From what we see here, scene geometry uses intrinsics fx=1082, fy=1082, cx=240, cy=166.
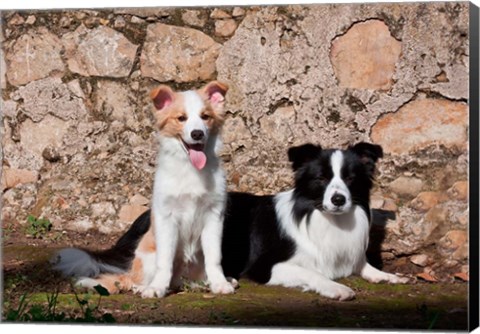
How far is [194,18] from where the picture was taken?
7.30 m

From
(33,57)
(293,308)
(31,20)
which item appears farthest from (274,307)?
(31,20)

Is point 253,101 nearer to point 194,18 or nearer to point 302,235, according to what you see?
point 194,18

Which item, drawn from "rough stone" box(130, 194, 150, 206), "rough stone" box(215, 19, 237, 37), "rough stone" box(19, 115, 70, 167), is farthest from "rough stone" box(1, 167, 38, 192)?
"rough stone" box(215, 19, 237, 37)

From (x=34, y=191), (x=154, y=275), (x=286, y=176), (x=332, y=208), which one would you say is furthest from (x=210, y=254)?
(x=34, y=191)

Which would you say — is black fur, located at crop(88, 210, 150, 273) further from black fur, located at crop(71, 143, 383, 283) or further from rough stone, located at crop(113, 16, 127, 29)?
rough stone, located at crop(113, 16, 127, 29)

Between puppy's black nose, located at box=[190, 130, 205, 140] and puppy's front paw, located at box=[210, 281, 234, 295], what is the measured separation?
0.87m

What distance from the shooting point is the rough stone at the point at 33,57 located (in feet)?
24.7

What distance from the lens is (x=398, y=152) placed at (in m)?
7.00

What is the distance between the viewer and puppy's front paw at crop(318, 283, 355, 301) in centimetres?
631

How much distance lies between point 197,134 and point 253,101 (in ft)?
4.41

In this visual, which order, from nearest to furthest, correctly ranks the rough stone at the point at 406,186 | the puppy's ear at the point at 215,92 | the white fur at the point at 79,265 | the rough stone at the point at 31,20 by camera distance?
→ the puppy's ear at the point at 215,92 < the white fur at the point at 79,265 < the rough stone at the point at 406,186 < the rough stone at the point at 31,20

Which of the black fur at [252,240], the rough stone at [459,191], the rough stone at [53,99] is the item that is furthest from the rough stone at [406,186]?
the rough stone at [53,99]

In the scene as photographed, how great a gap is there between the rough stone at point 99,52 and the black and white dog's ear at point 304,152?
1559mm

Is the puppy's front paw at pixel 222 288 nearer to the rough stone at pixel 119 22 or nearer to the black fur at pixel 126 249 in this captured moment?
the black fur at pixel 126 249
